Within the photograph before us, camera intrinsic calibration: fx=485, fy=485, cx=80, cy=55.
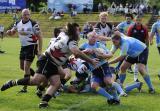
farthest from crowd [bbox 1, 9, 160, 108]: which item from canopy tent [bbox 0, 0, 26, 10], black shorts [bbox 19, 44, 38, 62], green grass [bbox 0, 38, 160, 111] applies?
canopy tent [bbox 0, 0, 26, 10]

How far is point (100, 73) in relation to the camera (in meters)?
10.8

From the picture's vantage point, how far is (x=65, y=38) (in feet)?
32.2

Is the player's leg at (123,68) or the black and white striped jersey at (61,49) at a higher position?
the black and white striped jersey at (61,49)

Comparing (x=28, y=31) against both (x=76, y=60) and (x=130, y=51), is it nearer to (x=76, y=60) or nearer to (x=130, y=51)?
(x=76, y=60)

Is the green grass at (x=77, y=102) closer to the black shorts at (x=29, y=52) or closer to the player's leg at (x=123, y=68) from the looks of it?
the player's leg at (x=123, y=68)

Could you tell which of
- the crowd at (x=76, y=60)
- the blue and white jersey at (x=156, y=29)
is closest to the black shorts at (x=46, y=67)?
the crowd at (x=76, y=60)

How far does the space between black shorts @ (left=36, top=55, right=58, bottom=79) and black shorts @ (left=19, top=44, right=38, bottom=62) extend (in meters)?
1.86

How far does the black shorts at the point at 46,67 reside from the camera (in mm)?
10062

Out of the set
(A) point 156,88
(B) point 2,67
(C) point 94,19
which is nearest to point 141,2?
(C) point 94,19

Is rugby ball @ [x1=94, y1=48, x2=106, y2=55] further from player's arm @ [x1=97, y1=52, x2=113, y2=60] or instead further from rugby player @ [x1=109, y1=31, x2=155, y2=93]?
rugby player @ [x1=109, y1=31, x2=155, y2=93]

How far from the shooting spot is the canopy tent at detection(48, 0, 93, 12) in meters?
65.1

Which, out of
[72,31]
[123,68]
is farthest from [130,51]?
[72,31]

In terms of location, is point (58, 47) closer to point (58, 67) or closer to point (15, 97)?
point (58, 67)

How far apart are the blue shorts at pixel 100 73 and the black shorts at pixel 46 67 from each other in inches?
41.5
